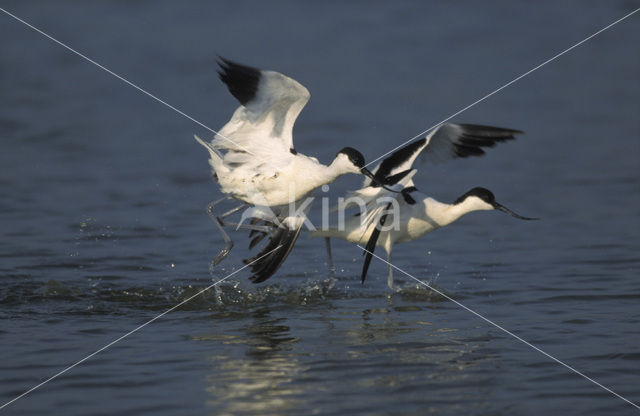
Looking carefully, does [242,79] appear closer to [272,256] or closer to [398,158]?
[272,256]

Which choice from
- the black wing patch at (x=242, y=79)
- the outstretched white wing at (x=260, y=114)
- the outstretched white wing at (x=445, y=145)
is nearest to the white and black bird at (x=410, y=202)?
the outstretched white wing at (x=445, y=145)

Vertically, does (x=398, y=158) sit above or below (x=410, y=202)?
above

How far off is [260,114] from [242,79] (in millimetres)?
425

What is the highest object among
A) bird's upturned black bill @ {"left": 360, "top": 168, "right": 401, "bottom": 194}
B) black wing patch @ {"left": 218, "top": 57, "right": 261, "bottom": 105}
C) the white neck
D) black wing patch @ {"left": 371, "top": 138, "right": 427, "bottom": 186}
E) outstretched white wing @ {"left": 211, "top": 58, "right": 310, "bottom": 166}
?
black wing patch @ {"left": 218, "top": 57, "right": 261, "bottom": 105}

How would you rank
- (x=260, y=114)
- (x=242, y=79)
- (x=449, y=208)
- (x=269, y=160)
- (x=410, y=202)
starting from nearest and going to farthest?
(x=242, y=79) < (x=260, y=114) < (x=269, y=160) < (x=410, y=202) < (x=449, y=208)

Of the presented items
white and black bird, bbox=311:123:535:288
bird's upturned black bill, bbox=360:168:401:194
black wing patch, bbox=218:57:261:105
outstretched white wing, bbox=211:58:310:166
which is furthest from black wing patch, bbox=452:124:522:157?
black wing patch, bbox=218:57:261:105

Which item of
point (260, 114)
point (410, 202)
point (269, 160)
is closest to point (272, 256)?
point (269, 160)

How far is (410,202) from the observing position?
8.56 metres

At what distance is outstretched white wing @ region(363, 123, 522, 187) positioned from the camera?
27.6 feet

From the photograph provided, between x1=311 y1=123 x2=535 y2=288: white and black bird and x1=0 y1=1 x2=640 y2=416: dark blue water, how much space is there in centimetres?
45

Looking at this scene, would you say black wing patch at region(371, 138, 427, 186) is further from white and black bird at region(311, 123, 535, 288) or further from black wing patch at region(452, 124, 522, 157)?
black wing patch at region(452, 124, 522, 157)

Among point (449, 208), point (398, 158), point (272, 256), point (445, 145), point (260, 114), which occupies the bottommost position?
point (272, 256)

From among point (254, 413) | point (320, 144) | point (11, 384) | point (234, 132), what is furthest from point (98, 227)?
point (254, 413)

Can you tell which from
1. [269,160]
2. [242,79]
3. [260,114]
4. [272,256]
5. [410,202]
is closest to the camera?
[242,79]
